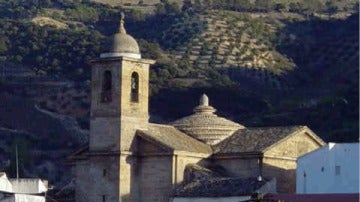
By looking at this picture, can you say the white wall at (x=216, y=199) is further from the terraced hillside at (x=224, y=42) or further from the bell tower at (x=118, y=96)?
the terraced hillside at (x=224, y=42)

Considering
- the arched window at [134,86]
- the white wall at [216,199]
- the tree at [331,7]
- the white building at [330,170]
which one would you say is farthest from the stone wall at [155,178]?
the tree at [331,7]

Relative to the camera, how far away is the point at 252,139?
205 ft

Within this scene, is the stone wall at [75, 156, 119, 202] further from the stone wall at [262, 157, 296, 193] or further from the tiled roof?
the stone wall at [262, 157, 296, 193]

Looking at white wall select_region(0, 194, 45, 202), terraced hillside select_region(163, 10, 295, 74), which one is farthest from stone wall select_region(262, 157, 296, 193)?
terraced hillside select_region(163, 10, 295, 74)

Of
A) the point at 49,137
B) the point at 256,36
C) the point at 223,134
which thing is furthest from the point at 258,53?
the point at 223,134

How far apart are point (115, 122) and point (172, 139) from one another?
76.5 inches

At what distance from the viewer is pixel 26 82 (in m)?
108

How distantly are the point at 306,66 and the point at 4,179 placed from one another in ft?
198

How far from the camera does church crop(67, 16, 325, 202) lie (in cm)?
6122

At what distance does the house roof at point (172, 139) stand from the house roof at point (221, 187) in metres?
1.59

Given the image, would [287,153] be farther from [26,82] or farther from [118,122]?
[26,82]

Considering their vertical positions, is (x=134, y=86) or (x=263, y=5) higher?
(x=263, y=5)

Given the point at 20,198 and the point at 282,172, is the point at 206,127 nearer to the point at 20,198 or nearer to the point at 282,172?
the point at 282,172

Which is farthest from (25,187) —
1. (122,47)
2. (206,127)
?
(206,127)
